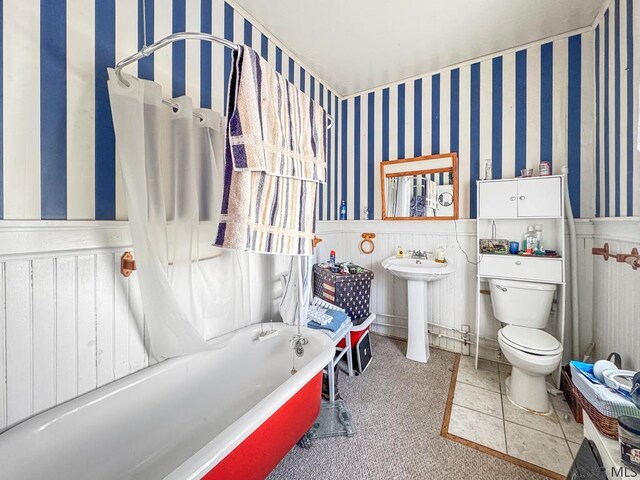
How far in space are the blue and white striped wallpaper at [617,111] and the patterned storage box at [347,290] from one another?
1659 mm

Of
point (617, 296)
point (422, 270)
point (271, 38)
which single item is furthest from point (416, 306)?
point (271, 38)

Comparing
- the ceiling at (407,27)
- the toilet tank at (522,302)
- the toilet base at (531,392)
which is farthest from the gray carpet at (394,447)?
the ceiling at (407,27)

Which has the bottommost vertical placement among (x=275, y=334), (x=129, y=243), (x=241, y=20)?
(x=275, y=334)

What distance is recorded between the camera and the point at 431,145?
8.30 ft

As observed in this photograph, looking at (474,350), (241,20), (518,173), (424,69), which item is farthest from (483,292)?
(241,20)

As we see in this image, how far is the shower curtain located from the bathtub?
0.18 m

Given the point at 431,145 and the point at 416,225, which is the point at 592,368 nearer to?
the point at 416,225

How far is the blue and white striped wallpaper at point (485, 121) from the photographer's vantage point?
6.58 feet

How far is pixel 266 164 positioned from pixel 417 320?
74.6 inches

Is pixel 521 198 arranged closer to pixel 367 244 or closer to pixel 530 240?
pixel 530 240

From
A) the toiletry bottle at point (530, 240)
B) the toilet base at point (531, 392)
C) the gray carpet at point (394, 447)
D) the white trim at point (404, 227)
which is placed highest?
the white trim at point (404, 227)

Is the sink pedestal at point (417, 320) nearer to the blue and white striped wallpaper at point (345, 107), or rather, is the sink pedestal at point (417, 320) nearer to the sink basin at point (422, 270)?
the sink basin at point (422, 270)

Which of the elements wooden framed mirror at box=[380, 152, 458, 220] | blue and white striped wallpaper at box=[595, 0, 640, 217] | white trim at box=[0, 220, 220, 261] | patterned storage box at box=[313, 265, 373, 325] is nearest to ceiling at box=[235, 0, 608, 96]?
blue and white striped wallpaper at box=[595, 0, 640, 217]

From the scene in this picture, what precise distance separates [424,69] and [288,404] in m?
2.86
